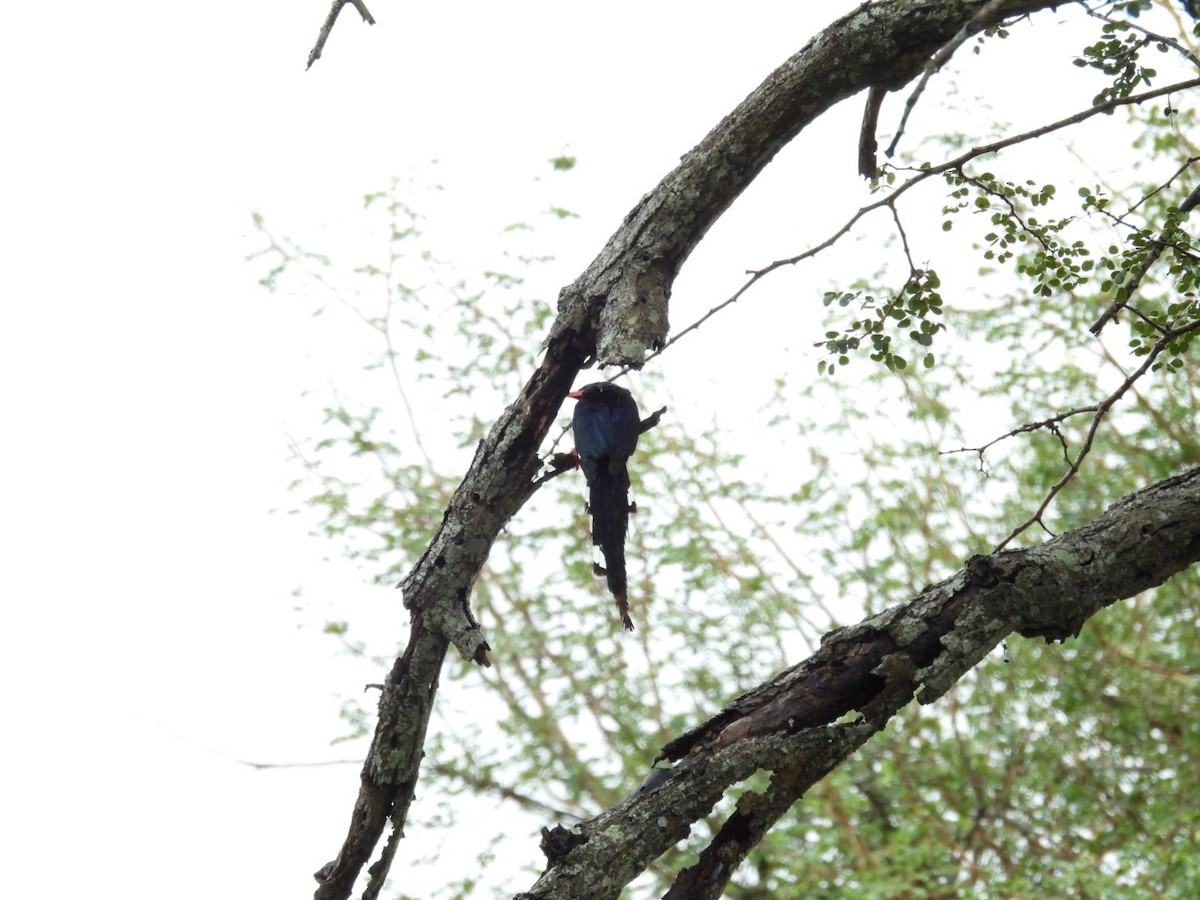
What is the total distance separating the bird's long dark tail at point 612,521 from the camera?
2205mm

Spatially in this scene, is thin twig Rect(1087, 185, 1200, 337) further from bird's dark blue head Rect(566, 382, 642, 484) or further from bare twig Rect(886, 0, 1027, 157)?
bird's dark blue head Rect(566, 382, 642, 484)

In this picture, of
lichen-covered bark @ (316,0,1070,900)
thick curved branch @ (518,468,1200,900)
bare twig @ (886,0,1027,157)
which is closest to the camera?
bare twig @ (886,0,1027,157)

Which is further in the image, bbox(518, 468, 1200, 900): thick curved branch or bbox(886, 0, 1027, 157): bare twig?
bbox(518, 468, 1200, 900): thick curved branch

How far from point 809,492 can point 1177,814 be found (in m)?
1.77

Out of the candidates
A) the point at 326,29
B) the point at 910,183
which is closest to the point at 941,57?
the point at 910,183

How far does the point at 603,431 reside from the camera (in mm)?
2195

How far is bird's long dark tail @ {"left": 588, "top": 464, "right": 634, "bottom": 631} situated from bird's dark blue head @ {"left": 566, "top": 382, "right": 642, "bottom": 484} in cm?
2

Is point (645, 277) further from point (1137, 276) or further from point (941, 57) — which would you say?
point (1137, 276)

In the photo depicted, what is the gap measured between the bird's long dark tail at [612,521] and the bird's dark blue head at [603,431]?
23 millimetres

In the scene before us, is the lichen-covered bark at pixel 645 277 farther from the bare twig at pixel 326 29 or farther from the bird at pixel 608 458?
the bare twig at pixel 326 29

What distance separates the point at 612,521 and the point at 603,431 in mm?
165

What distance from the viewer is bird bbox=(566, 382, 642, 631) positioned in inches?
86.4

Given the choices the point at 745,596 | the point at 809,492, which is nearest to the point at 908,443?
the point at 809,492

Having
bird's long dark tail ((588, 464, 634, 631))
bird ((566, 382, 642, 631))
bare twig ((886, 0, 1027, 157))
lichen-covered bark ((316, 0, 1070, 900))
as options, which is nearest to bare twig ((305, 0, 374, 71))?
lichen-covered bark ((316, 0, 1070, 900))
